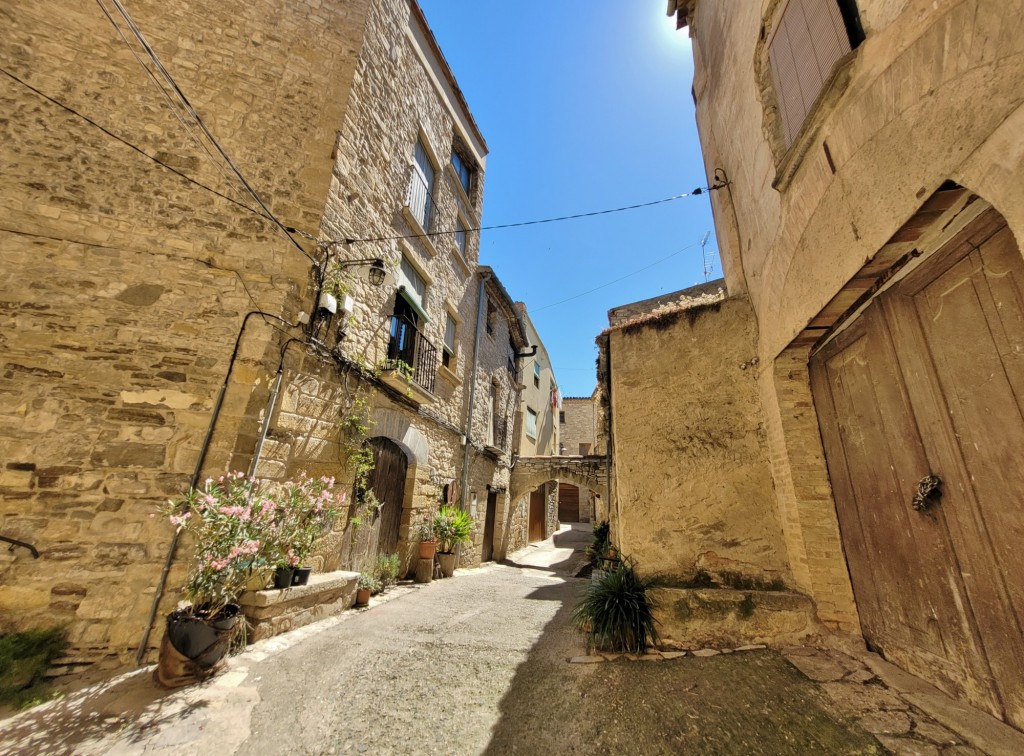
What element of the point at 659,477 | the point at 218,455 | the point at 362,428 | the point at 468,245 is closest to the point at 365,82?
the point at 468,245

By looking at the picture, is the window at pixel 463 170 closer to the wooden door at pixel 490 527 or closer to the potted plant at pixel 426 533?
the potted plant at pixel 426 533

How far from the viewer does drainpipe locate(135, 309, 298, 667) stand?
134 inches

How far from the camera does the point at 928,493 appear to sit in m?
2.39

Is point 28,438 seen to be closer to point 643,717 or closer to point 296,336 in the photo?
point 296,336

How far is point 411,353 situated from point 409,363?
23 centimetres

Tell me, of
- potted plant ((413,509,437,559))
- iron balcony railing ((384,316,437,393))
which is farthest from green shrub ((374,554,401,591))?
iron balcony railing ((384,316,437,393))

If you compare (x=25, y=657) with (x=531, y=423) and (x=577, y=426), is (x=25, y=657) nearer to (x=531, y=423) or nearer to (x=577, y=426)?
(x=531, y=423)

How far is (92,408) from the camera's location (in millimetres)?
3850

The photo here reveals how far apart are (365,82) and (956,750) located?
9306mm

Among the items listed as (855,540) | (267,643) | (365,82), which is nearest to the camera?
(855,540)

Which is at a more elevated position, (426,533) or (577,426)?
(577,426)

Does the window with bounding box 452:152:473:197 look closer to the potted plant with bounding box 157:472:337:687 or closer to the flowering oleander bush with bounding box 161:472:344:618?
the flowering oleander bush with bounding box 161:472:344:618

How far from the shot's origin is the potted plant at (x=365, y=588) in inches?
197

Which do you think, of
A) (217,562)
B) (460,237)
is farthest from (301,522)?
(460,237)
